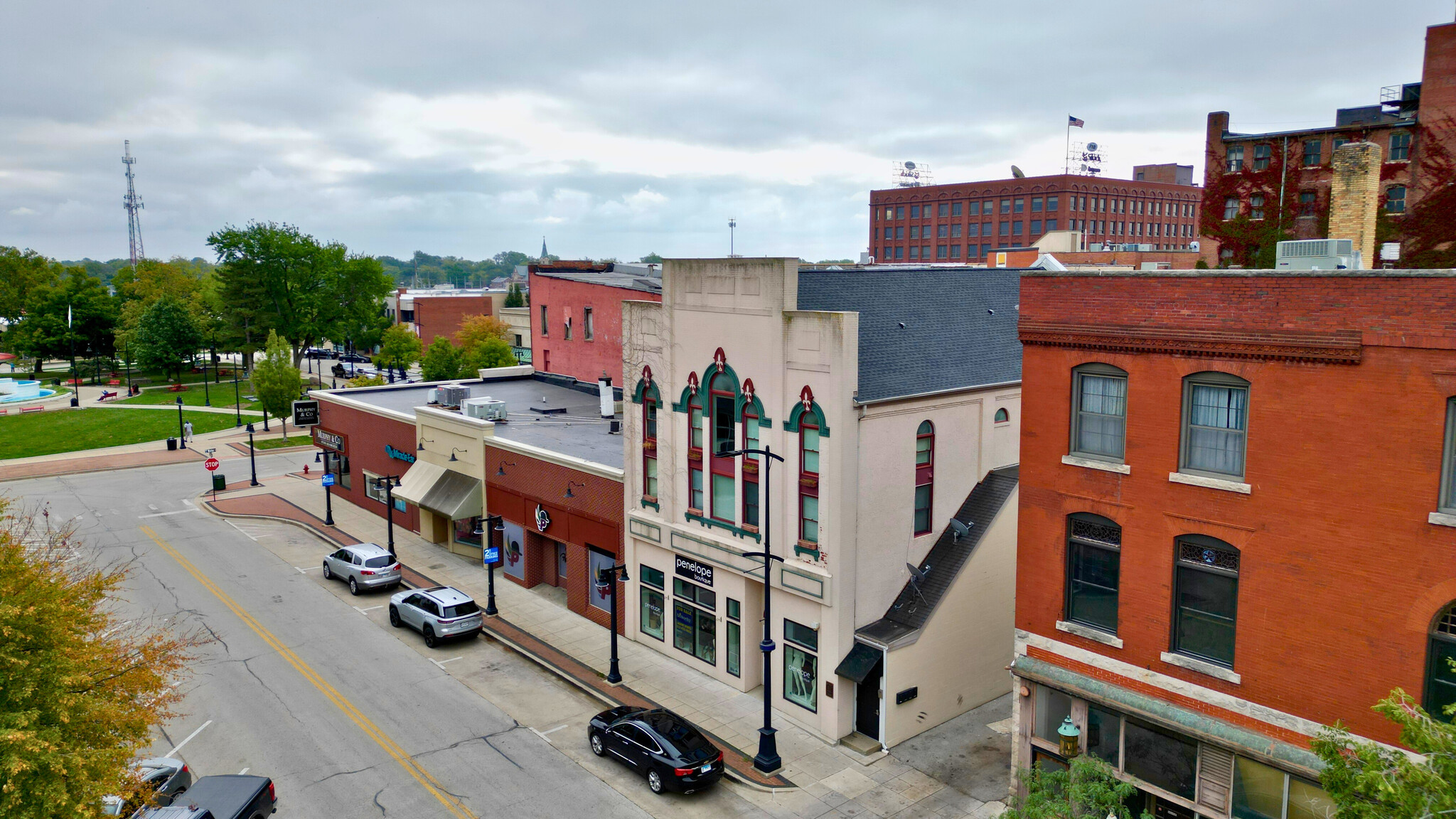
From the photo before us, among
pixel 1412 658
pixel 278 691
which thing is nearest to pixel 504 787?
pixel 278 691

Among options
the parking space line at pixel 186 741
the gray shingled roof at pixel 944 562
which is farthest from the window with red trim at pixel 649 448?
the parking space line at pixel 186 741

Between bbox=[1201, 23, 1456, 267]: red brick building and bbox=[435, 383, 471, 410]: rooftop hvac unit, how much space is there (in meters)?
35.3

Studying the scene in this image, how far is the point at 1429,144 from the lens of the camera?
4478 cm

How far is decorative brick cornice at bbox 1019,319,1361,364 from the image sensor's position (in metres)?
15.1

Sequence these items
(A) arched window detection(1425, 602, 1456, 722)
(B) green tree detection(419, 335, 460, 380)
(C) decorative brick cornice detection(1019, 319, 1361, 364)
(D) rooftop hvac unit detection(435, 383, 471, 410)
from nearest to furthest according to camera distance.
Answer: (A) arched window detection(1425, 602, 1456, 722) → (C) decorative brick cornice detection(1019, 319, 1361, 364) → (D) rooftop hvac unit detection(435, 383, 471, 410) → (B) green tree detection(419, 335, 460, 380)

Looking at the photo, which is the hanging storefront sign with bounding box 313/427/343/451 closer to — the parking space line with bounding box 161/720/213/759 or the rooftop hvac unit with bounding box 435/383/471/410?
the rooftop hvac unit with bounding box 435/383/471/410

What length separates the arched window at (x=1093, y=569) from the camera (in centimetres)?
1845

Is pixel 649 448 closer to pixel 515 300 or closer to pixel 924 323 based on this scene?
pixel 924 323

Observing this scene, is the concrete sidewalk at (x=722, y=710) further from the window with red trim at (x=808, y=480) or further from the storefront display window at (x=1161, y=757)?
the window with red trim at (x=808, y=480)

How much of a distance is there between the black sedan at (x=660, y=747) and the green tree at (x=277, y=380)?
5384 cm

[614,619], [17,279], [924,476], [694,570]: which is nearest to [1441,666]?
[924,476]

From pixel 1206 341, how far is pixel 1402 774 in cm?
785

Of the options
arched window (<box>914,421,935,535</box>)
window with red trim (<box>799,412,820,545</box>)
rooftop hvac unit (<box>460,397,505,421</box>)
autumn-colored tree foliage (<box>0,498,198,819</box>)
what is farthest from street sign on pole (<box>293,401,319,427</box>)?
arched window (<box>914,421,935,535</box>)

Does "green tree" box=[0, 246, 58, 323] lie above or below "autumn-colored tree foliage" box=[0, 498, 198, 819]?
above
